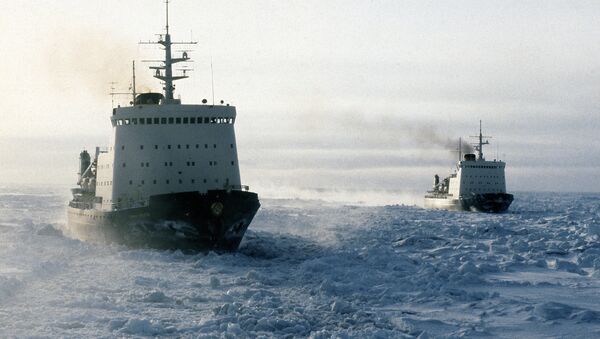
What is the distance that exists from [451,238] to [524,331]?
2166 centimetres

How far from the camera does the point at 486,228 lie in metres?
40.0

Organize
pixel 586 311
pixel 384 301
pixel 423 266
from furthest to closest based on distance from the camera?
pixel 423 266
pixel 384 301
pixel 586 311

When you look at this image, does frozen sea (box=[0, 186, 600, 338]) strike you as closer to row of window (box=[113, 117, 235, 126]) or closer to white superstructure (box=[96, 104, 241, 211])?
white superstructure (box=[96, 104, 241, 211])

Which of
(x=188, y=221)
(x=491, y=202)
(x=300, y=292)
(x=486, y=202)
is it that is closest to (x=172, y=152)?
(x=188, y=221)

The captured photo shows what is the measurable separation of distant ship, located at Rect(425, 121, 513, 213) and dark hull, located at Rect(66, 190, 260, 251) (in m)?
50.3

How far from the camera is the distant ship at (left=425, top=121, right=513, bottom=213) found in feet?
239

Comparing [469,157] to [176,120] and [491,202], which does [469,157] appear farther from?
[176,120]

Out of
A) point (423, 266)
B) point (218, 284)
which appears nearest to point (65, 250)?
point (218, 284)

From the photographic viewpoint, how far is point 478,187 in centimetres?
7712

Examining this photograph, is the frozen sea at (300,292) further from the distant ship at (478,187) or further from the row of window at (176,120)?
the distant ship at (478,187)

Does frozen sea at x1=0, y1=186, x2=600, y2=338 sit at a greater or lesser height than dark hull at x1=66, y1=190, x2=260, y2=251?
lesser

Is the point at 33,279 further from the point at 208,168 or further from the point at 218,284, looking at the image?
the point at 208,168

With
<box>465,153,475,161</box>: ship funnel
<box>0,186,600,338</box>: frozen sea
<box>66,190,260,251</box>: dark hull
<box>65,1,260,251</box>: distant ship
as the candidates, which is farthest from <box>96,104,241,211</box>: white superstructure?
<box>465,153,475,161</box>: ship funnel

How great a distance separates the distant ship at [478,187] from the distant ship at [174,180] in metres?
49.7
